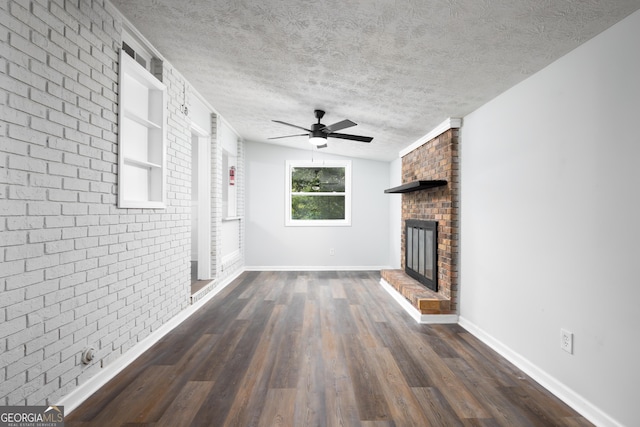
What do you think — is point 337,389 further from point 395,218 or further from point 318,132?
point 395,218

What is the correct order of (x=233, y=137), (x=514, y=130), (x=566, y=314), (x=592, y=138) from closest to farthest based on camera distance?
(x=592, y=138) → (x=566, y=314) → (x=514, y=130) → (x=233, y=137)

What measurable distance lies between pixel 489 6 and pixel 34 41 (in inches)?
93.0

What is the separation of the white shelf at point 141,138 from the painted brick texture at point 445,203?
293 cm

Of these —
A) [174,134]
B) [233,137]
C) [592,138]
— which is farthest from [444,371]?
[233,137]

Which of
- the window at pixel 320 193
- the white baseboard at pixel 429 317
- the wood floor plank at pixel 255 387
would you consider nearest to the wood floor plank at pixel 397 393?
the wood floor plank at pixel 255 387

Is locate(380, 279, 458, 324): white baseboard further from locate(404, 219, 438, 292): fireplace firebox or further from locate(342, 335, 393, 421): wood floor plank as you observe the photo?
locate(342, 335, 393, 421): wood floor plank

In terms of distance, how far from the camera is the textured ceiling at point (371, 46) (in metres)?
1.83

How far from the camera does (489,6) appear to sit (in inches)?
68.4

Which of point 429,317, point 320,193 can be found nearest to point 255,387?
point 429,317

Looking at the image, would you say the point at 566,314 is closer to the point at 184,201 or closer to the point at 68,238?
the point at 68,238

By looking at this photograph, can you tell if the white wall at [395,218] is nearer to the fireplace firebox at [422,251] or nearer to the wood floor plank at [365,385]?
the fireplace firebox at [422,251]

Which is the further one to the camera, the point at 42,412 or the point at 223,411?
the point at 223,411

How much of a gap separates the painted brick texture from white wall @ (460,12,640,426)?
1.80ft

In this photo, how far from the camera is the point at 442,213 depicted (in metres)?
3.79
